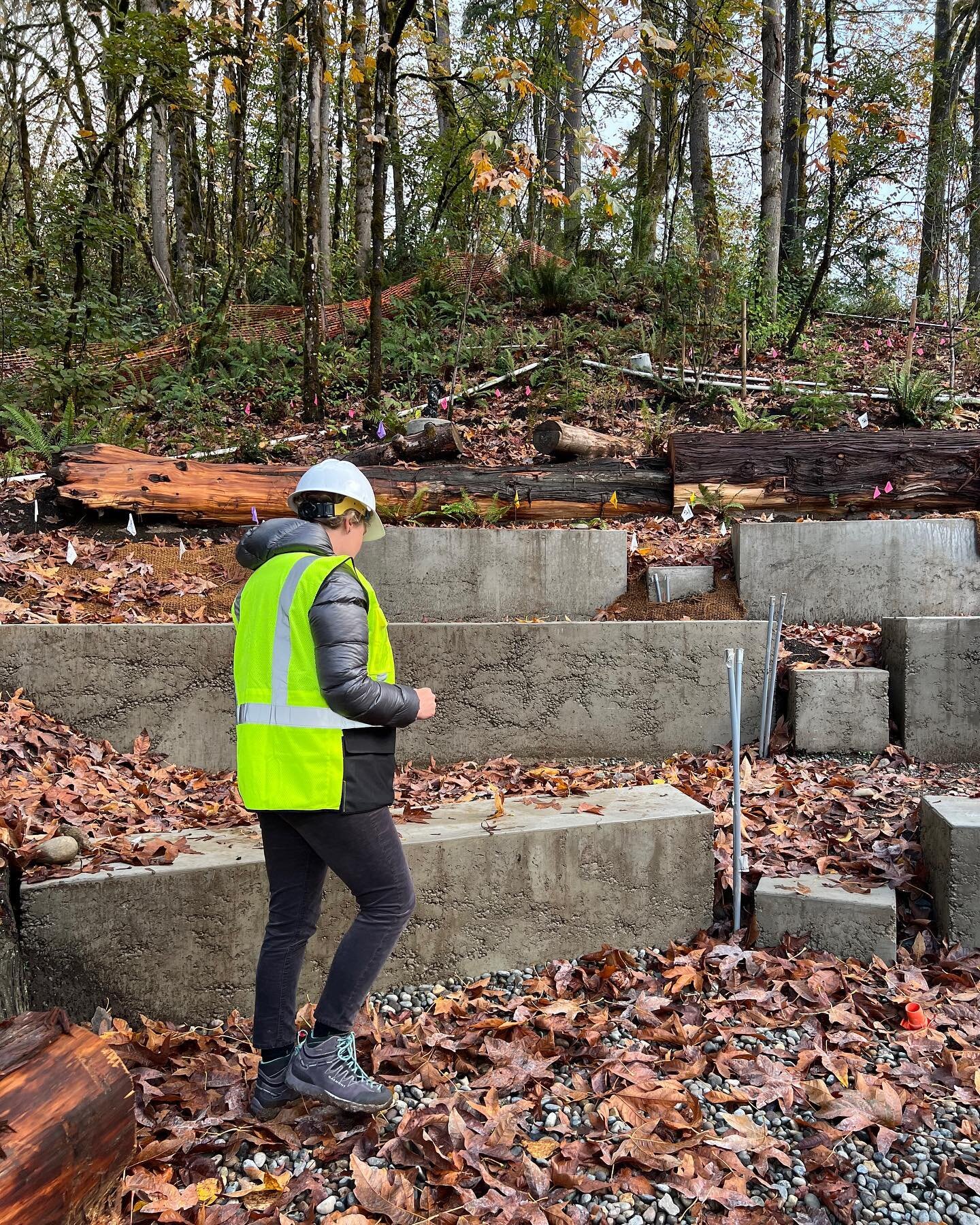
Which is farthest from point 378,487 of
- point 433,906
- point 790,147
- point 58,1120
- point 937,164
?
point 790,147

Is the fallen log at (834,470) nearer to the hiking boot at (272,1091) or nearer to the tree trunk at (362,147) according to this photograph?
the tree trunk at (362,147)

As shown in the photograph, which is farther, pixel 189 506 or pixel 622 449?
pixel 622 449

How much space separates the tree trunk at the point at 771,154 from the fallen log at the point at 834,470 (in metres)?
6.07

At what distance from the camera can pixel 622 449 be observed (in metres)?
8.96

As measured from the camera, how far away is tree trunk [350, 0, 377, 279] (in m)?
10.6

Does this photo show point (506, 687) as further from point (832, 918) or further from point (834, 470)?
point (834, 470)

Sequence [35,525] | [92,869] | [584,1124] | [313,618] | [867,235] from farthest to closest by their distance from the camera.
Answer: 1. [867,235]
2. [35,525]
3. [92,869]
4. [584,1124]
5. [313,618]

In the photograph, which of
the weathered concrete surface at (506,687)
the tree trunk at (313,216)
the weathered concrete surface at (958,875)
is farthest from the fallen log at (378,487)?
the weathered concrete surface at (958,875)

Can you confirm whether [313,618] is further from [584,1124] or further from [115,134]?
[115,134]

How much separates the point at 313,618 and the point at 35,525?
19.1ft

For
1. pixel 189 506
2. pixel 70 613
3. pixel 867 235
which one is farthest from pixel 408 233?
pixel 70 613

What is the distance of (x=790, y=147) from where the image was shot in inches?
733

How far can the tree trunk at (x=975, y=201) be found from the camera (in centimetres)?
1218

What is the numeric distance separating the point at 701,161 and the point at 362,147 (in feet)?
18.3
